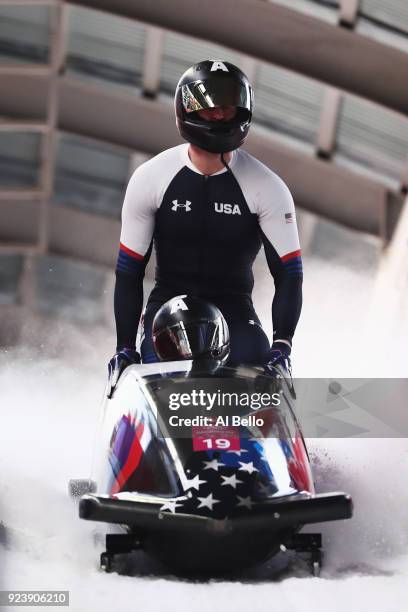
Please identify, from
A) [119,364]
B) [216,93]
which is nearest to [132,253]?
[119,364]

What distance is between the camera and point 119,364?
15.3 feet

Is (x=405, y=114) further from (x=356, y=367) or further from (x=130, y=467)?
(x=130, y=467)

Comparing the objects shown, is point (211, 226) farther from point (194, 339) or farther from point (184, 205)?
point (194, 339)

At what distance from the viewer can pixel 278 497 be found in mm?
3910

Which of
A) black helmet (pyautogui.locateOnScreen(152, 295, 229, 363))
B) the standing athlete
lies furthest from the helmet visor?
the standing athlete

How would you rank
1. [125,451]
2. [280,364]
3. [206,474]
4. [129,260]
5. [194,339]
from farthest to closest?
[129,260]
[280,364]
[194,339]
[125,451]
[206,474]

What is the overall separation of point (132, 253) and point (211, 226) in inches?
13.7

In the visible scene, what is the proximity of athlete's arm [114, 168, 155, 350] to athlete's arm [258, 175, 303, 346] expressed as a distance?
0.46m

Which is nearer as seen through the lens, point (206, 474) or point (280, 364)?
point (206, 474)

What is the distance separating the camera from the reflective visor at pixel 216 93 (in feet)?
15.3

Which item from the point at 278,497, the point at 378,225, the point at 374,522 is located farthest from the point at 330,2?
the point at 278,497

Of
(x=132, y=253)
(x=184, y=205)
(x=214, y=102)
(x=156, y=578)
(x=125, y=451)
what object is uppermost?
(x=214, y=102)

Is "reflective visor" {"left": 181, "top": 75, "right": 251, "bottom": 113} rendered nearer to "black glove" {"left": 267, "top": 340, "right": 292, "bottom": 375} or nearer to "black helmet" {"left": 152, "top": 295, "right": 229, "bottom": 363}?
"black helmet" {"left": 152, "top": 295, "right": 229, "bottom": 363}

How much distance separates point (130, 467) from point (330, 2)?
22.3ft
